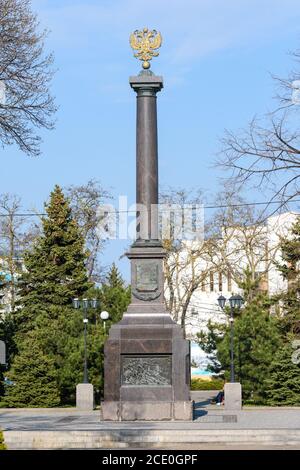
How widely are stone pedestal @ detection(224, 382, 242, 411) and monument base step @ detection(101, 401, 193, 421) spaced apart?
21.9 ft

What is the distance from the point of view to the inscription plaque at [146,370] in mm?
24250

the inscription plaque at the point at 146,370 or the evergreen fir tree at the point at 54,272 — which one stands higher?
the evergreen fir tree at the point at 54,272

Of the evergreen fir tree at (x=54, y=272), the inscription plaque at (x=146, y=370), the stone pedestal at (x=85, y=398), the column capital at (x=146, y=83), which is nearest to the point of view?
the inscription plaque at (x=146, y=370)

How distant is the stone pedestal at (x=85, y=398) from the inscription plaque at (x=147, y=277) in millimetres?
6971

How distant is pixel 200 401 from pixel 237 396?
588 centimetres

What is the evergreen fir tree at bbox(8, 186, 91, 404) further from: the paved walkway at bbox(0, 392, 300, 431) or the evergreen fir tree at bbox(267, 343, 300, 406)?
the paved walkway at bbox(0, 392, 300, 431)

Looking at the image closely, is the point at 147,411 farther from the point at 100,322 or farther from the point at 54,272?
the point at 54,272

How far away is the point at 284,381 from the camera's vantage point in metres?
32.6

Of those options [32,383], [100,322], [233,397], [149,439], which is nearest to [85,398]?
[32,383]

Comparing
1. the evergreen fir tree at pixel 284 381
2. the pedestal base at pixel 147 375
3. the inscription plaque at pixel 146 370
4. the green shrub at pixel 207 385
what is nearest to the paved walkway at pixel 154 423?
the pedestal base at pixel 147 375

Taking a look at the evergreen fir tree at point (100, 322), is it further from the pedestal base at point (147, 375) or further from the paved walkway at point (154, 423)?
the pedestal base at point (147, 375)

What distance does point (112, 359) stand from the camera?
79.7 feet
